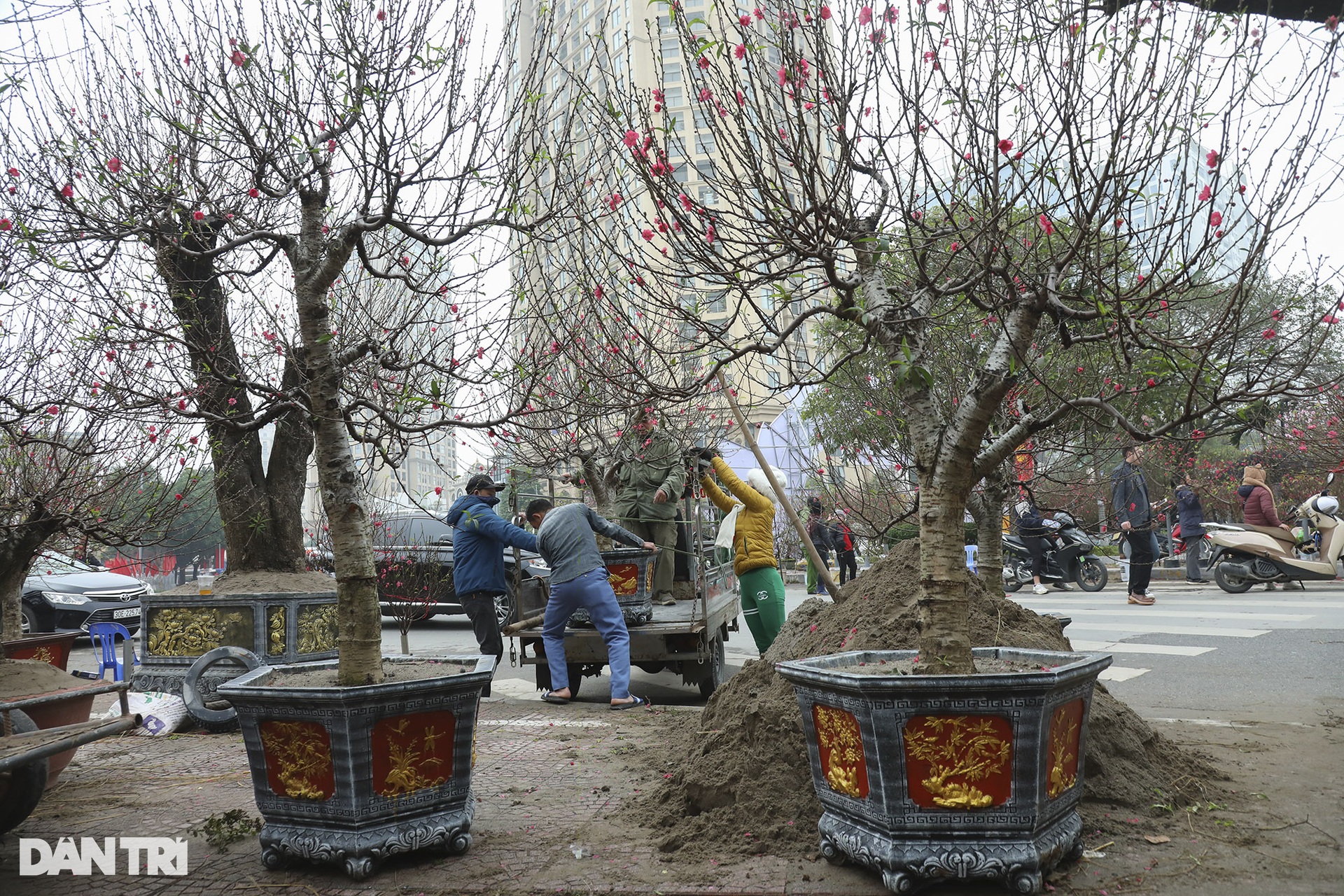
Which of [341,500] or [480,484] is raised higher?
[480,484]

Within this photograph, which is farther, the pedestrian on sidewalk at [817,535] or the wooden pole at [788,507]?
the pedestrian on sidewalk at [817,535]

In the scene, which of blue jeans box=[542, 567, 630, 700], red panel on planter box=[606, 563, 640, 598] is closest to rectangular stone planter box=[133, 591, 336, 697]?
blue jeans box=[542, 567, 630, 700]

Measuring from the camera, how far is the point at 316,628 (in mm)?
7926

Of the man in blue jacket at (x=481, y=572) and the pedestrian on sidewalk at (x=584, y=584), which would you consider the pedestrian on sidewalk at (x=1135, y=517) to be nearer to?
the pedestrian on sidewalk at (x=584, y=584)

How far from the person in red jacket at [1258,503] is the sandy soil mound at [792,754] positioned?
10149 millimetres

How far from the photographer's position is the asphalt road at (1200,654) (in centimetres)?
675

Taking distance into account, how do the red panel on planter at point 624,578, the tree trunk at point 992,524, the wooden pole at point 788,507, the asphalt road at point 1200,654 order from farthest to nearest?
the red panel on planter at point 624,578
the asphalt road at point 1200,654
the tree trunk at point 992,524
the wooden pole at point 788,507

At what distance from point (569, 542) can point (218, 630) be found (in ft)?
10.1

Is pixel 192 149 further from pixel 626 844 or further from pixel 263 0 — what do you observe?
pixel 626 844

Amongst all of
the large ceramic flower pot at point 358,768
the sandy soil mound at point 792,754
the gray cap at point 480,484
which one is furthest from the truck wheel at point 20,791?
the gray cap at point 480,484

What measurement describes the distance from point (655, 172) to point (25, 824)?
13.8 ft

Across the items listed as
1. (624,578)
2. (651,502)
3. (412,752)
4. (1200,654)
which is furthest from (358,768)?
(1200,654)

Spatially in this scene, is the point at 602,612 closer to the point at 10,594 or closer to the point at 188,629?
the point at 188,629

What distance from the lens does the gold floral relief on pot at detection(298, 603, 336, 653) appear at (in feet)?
25.7
